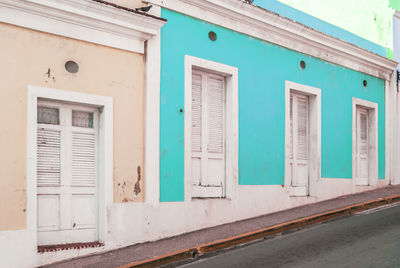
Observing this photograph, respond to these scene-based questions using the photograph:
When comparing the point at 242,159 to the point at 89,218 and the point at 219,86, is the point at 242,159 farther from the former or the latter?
the point at 89,218

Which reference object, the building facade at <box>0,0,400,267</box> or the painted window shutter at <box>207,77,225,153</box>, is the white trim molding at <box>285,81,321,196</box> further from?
the painted window shutter at <box>207,77,225,153</box>

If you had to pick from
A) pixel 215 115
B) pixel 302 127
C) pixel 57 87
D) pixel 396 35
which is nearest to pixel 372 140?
pixel 302 127

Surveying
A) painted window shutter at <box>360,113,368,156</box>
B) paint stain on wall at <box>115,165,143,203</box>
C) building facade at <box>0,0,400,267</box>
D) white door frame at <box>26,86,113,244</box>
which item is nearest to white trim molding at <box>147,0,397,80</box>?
building facade at <box>0,0,400,267</box>

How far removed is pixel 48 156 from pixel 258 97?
491 centimetres

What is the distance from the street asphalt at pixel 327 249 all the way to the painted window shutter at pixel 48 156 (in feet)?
7.91

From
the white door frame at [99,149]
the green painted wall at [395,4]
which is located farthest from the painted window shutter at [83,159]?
the green painted wall at [395,4]

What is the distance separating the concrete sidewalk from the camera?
7578 mm

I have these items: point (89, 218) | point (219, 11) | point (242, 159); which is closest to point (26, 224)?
point (89, 218)

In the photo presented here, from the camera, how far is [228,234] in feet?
29.2

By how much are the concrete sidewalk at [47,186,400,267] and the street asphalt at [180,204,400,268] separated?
0.30m

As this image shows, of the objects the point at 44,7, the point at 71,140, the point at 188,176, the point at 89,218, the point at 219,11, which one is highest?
the point at 219,11

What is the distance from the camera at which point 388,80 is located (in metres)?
15.1

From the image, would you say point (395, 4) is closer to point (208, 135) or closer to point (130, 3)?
point (208, 135)

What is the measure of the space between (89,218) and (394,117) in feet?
34.5
